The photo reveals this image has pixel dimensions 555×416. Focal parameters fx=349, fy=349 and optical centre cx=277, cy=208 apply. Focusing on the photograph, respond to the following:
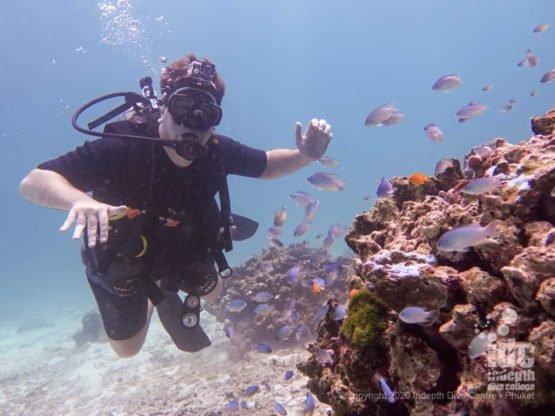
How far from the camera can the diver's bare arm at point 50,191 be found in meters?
3.70

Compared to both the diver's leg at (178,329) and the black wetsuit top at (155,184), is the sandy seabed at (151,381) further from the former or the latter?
the black wetsuit top at (155,184)

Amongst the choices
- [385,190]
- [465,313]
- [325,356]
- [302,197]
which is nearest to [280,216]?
[302,197]

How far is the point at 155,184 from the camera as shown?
4.93 m

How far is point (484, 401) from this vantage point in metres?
2.00

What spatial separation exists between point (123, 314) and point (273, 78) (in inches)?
4710

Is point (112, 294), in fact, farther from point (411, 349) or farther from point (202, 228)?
point (411, 349)

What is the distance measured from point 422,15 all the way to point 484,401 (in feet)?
423

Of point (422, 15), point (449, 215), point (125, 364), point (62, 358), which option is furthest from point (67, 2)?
point (422, 15)

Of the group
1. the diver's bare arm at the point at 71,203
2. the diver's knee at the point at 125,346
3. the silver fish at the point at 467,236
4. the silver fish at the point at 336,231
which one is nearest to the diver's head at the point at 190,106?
the diver's bare arm at the point at 71,203

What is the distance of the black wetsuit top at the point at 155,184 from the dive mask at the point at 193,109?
522mm

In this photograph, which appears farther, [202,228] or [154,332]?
[154,332]

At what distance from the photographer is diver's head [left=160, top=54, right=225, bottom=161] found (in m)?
4.70

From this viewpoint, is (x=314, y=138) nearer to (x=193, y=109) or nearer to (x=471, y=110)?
(x=193, y=109)

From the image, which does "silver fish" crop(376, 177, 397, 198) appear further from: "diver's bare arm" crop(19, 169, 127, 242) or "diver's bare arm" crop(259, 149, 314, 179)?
"diver's bare arm" crop(19, 169, 127, 242)
